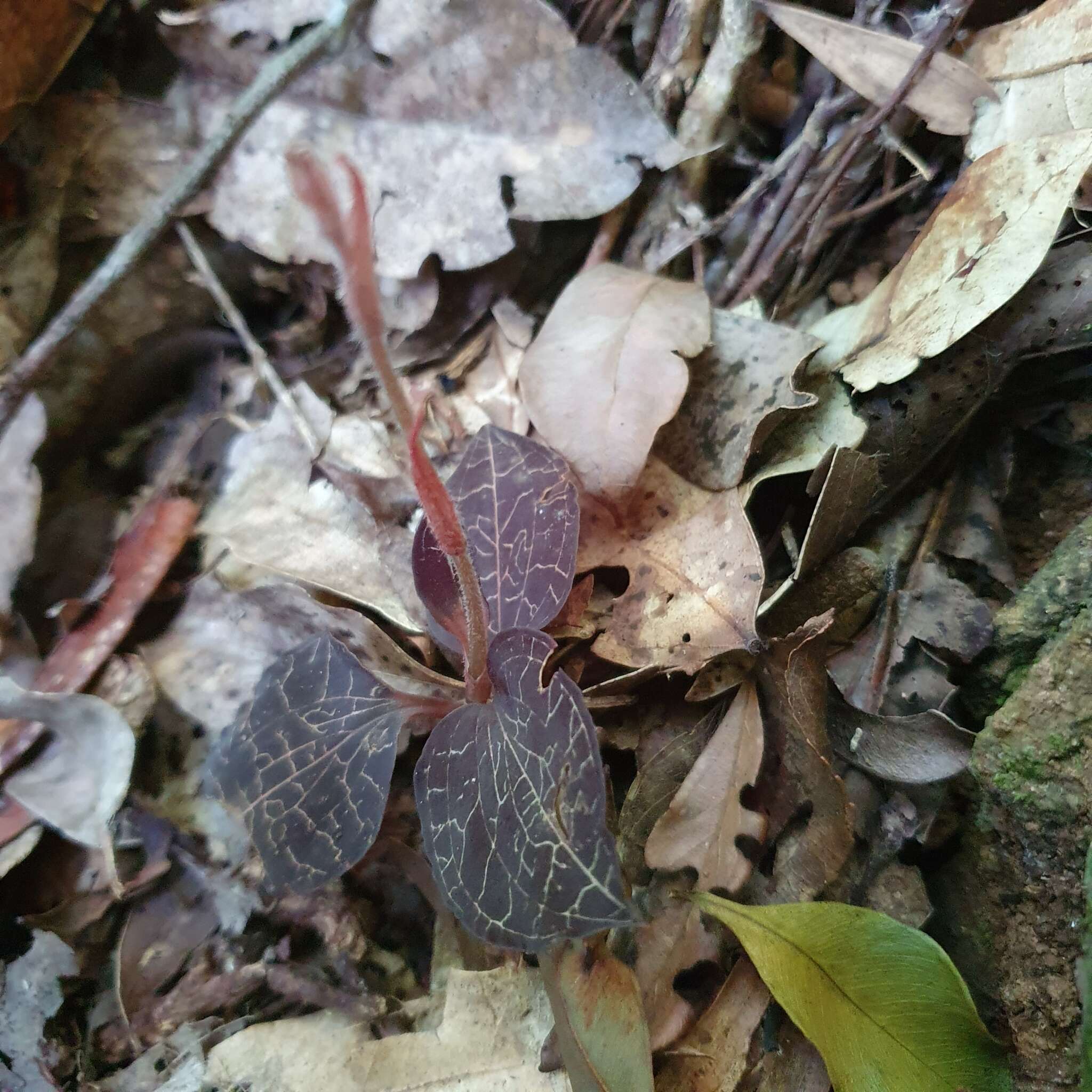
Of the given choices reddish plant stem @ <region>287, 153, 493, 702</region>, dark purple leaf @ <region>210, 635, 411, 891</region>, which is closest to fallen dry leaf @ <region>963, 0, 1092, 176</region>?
reddish plant stem @ <region>287, 153, 493, 702</region>

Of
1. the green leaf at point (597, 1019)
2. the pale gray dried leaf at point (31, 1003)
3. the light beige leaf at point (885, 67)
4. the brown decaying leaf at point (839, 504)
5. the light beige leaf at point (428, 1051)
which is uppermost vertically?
the light beige leaf at point (885, 67)

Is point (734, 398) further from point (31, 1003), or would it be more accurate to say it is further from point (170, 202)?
point (31, 1003)

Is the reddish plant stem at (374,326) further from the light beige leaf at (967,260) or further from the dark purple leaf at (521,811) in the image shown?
the light beige leaf at (967,260)

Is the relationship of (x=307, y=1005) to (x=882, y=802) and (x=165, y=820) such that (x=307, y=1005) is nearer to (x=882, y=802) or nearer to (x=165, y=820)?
(x=165, y=820)

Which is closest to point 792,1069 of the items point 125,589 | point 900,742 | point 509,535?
point 900,742

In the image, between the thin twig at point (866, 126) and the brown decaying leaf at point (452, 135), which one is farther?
the brown decaying leaf at point (452, 135)

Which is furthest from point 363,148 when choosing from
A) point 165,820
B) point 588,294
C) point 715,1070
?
point 715,1070

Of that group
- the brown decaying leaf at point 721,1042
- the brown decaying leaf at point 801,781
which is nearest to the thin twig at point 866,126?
the brown decaying leaf at point 801,781
